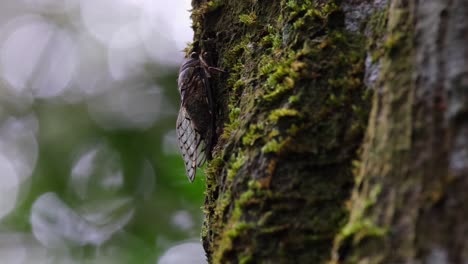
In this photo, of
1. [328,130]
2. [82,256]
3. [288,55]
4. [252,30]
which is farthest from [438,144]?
[82,256]

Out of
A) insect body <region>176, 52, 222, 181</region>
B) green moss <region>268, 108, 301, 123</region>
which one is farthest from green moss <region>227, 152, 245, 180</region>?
insect body <region>176, 52, 222, 181</region>

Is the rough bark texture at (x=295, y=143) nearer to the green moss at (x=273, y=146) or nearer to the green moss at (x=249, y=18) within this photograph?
the green moss at (x=273, y=146)

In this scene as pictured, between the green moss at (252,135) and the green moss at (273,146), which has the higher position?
the green moss at (252,135)

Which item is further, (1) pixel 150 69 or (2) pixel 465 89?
(1) pixel 150 69

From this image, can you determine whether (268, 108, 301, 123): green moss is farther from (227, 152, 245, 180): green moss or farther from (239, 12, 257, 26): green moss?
(239, 12, 257, 26): green moss

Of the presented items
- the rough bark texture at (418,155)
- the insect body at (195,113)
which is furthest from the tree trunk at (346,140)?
the insect body at (195,113)

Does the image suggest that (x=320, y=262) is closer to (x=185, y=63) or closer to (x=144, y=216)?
(x=185, y=63)
